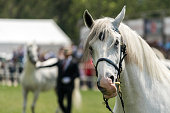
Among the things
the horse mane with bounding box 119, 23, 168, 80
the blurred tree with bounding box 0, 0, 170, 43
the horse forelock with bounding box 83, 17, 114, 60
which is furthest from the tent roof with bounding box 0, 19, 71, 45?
the horse forelock with bounding box 83, 17, 114, 60

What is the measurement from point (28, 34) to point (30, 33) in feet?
0.73

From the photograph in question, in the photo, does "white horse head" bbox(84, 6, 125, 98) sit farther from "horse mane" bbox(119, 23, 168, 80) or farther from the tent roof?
the tent roof

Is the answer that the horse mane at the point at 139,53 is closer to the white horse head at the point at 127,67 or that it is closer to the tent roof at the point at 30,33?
the white horse head at the point at 127,67

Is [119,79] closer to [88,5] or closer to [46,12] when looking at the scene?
[88,5]

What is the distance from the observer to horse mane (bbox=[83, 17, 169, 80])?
4672 millimetres

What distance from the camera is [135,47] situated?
4930 millimetres

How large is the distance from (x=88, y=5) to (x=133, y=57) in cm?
3466

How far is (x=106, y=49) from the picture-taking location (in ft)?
14.9

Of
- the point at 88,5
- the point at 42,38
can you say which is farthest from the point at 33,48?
the point at 88,5

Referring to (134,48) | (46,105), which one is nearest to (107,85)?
(134,48)

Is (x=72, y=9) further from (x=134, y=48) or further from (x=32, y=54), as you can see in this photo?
(x=134, y=48)

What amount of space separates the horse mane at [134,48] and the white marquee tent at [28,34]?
27891mm

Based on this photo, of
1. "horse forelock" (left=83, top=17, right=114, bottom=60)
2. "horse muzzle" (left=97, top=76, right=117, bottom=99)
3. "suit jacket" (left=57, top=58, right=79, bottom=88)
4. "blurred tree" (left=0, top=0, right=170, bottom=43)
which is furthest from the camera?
"blurred tree" (left=0, top=0, right=170, bottom=43)

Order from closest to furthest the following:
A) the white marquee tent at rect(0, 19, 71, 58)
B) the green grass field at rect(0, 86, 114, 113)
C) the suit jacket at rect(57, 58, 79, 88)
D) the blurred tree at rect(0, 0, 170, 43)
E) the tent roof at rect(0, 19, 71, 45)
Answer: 1. the suit jacket at rect(57, 58, 79, 88)
2. the green grass field at rect(0, 86, 114, 113)
3. the white marquee tent at rect(0, 19, 71, 58)
4. the tent roof at rect(0, 19, 71, 45)
5. the blurred tree at rect(0, 0, 170, 43)
